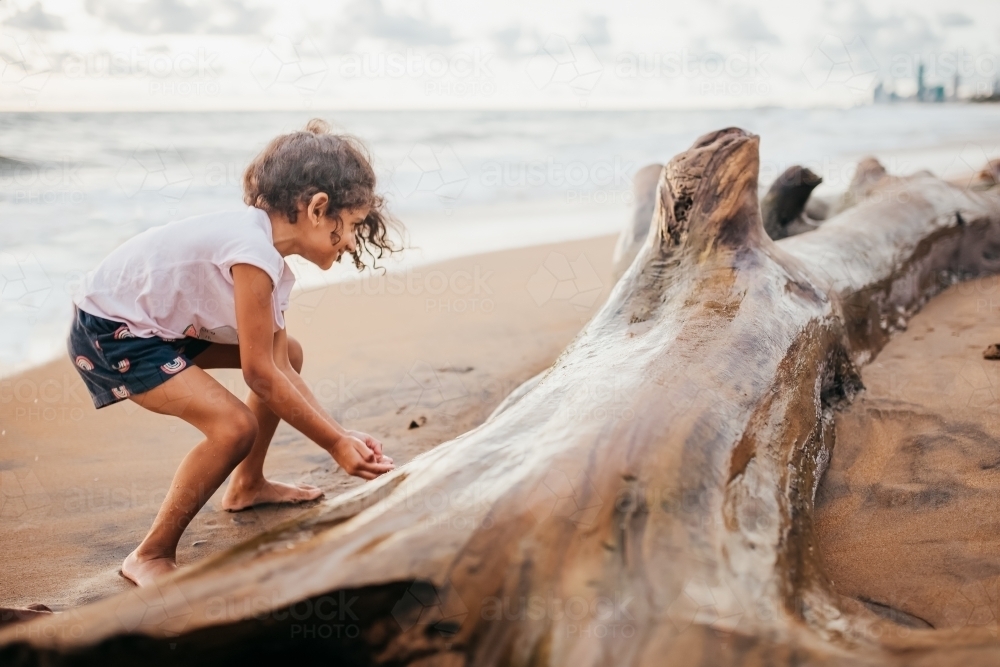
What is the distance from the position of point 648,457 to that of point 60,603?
1577 millimetres

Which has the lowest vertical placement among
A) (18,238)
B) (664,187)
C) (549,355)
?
(549,355)

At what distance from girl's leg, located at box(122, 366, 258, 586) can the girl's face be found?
499mm

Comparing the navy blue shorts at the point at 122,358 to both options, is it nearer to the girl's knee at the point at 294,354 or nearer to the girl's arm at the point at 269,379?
the girl's arm at the point at 269,379

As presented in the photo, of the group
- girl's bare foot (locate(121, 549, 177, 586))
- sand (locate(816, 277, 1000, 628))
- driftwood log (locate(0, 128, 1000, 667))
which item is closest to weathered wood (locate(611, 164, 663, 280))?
sand (locate(816, 277, 1000, 628))

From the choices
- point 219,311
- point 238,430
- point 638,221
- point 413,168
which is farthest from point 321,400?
point 413,168

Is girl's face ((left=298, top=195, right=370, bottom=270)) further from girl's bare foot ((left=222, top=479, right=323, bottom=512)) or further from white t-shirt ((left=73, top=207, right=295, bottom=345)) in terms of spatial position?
girl's bare foot ((left=222, top=479, right=323, bottom=512))

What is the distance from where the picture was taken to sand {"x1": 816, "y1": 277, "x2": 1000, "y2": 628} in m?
1.88

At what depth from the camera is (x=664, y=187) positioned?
2.96 metres

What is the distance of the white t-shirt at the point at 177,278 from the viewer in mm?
2354

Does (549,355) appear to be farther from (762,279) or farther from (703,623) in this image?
(703,623)

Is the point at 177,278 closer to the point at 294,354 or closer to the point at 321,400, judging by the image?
the point at 294,354

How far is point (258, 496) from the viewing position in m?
2.79

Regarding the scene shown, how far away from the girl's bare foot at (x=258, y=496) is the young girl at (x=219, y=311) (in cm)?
46

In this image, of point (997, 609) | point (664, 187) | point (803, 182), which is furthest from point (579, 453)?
point (803, 182)
